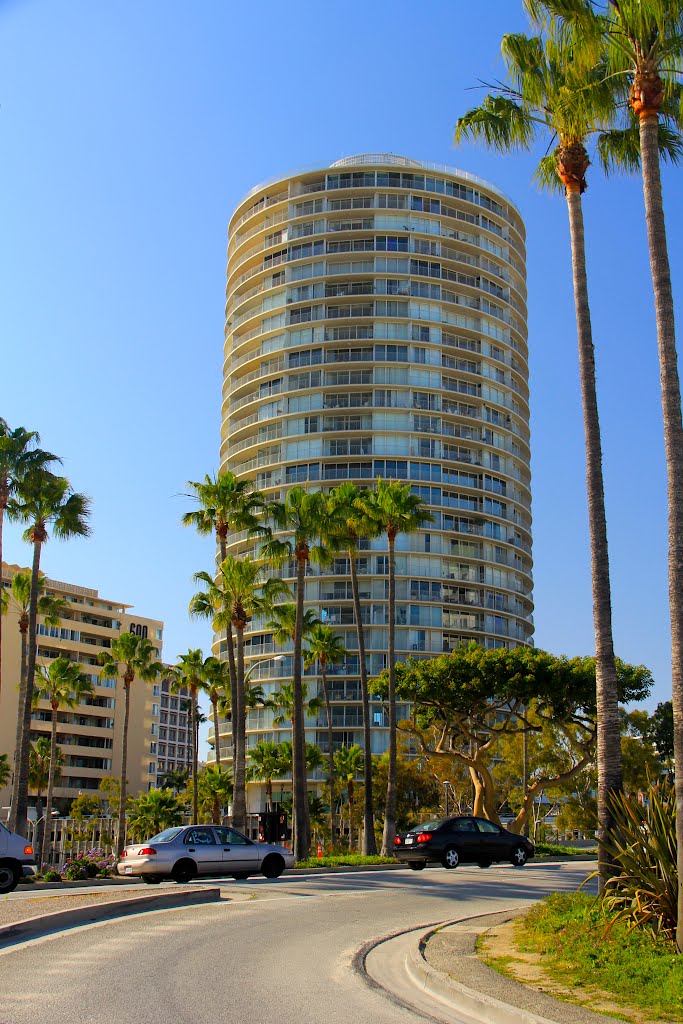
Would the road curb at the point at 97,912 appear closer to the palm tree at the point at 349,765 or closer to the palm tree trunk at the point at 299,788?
the palm tree trunk at the point at 299,788

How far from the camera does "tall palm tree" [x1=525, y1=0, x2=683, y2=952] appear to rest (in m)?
11.8

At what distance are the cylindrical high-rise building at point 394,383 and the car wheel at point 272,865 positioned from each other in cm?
6666

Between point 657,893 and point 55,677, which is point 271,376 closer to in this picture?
point 55,677

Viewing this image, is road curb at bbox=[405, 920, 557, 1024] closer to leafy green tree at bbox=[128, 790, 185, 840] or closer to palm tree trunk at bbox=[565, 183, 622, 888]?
A: palm tree trunk at bbox=[565, 183, 622, 888]

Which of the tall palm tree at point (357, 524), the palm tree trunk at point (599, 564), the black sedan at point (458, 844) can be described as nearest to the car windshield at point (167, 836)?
the black sedan at point (458, 844)

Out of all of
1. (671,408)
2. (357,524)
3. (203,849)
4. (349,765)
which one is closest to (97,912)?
(203,849)

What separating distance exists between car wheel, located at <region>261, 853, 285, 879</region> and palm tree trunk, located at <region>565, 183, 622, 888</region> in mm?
13097

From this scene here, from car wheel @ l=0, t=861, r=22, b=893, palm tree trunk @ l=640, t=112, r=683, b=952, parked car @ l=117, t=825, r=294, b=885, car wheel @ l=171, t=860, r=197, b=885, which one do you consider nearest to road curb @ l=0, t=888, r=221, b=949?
parked car @ l=117, t=825, r=294, b=885

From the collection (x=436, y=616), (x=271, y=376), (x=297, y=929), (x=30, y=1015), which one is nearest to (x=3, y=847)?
(x=297, y=929)

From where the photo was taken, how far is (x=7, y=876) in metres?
21.1

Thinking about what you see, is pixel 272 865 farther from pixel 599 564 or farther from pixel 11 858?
pixel 599 564

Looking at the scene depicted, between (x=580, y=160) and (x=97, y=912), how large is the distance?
1556 cm

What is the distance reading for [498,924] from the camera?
50.2ft

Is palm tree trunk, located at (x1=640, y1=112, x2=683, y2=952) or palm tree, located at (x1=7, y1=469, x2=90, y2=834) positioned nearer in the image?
palm tree trunk, located at (x1=640, y1=112, x2=683, y2=952)
